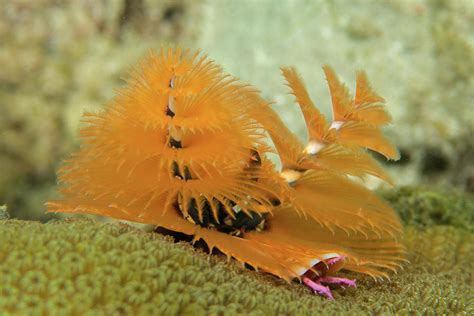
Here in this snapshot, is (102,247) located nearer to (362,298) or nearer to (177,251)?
(177,251)

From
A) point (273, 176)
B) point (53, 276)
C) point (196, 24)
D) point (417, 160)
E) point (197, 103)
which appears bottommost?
point (53, 276)

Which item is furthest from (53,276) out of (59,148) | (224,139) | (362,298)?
(59,148)

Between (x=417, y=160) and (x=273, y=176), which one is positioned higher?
(x=417, y=160)

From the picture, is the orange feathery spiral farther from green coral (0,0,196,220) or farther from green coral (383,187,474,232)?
green coral (0,0,196,220)

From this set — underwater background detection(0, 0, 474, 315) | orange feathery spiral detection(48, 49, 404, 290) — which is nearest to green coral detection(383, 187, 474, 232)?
underwater background detection(0, 0, 474, 315)

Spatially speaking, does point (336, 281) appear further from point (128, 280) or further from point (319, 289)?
point (128, 280)

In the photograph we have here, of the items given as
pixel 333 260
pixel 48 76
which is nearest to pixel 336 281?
pixel 333 260
